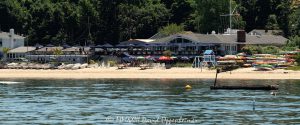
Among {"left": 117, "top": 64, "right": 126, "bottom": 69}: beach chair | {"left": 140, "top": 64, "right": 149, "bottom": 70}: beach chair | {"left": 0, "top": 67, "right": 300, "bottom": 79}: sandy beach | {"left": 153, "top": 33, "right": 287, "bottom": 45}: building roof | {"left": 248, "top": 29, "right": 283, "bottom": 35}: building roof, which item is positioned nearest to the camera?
{"left": 0, "top": 67, "right": 300, "bottom": 79}: sandy beach

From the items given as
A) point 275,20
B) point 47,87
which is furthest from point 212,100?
point 275,20

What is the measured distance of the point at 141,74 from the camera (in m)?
110

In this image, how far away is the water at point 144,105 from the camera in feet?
180

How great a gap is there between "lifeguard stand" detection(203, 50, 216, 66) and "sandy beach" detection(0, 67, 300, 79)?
5.85 meters

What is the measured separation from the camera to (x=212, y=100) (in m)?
68.8

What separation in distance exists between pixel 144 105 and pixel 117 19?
90.0 m

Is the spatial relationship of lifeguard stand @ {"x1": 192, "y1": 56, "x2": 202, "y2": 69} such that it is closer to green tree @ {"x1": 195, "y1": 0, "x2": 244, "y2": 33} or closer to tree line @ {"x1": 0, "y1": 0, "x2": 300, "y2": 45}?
green tree @ {"x1": 195, "y1": 0, "x2": 244, "y2": 33}

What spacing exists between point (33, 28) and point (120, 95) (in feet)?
275

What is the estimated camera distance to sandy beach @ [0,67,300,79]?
101938 mm

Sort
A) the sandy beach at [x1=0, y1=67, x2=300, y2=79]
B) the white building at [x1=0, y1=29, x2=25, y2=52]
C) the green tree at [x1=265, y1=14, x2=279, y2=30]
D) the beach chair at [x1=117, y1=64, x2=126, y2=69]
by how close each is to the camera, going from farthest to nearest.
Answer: the green tree at [x1=265, y1=14, x2=279, y2=30] → the white building at [x1=0, y1=29, x2=25, y2=52] → the beach chair at [x1=117, y1=64, x2=126, y2=69] → the sandy beach at [x1=0, y1=67, x2=300, y2=79]

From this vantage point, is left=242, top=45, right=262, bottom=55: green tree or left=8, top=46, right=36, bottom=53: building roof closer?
left=242, top=45, right=262, bottom=55: green tree

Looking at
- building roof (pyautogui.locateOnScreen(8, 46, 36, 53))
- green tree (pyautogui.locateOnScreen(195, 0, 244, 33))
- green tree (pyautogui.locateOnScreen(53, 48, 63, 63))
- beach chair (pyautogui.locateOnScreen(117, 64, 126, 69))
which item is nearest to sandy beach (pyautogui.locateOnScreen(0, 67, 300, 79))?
beach chair (pyautogui.locateOnScreen(117, 64, 126, 69))

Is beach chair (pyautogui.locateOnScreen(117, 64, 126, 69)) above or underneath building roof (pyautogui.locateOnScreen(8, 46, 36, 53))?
underneath

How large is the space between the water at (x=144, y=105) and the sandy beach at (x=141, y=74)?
1086 cm
